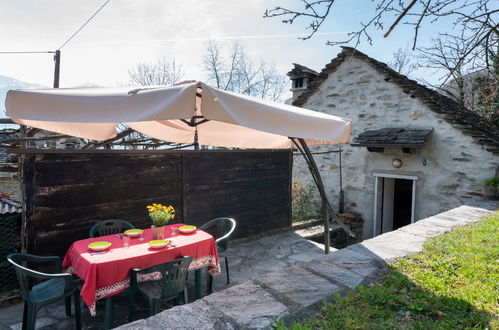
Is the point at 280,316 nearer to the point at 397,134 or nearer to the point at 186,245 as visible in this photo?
the point at 186,245

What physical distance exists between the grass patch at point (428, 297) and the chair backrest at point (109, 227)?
277 centimetres

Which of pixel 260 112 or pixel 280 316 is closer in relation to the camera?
pixel 280 316

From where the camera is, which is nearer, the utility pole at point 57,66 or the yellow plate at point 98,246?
the yellow plate at point 98,246

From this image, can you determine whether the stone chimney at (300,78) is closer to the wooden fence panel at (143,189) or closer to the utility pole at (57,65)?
the wooden fence panel at (143,189)

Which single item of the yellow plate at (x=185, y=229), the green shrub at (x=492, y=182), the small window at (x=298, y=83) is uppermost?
the small window at (x=298, y=83)

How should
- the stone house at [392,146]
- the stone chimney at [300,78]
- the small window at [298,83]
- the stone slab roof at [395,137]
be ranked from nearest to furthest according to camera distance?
the stone house at [392,146] → the stone slab roof at [395,137] → the stone chimney at [300,78] → the small window at [298,83]

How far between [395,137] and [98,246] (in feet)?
20.5

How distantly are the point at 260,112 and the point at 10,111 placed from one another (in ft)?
6.30

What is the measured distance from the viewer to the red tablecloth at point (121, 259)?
2.37m

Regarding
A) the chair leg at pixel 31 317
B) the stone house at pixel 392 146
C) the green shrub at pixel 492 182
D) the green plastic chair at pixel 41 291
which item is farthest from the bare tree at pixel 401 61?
the chair leg at pixel 31 317

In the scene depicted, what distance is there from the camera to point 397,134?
676cm

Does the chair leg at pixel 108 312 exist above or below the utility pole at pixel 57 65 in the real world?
below

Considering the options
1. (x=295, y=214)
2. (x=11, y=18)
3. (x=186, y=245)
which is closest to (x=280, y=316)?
(x=186, y=245)

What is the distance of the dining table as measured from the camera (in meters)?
2.37
